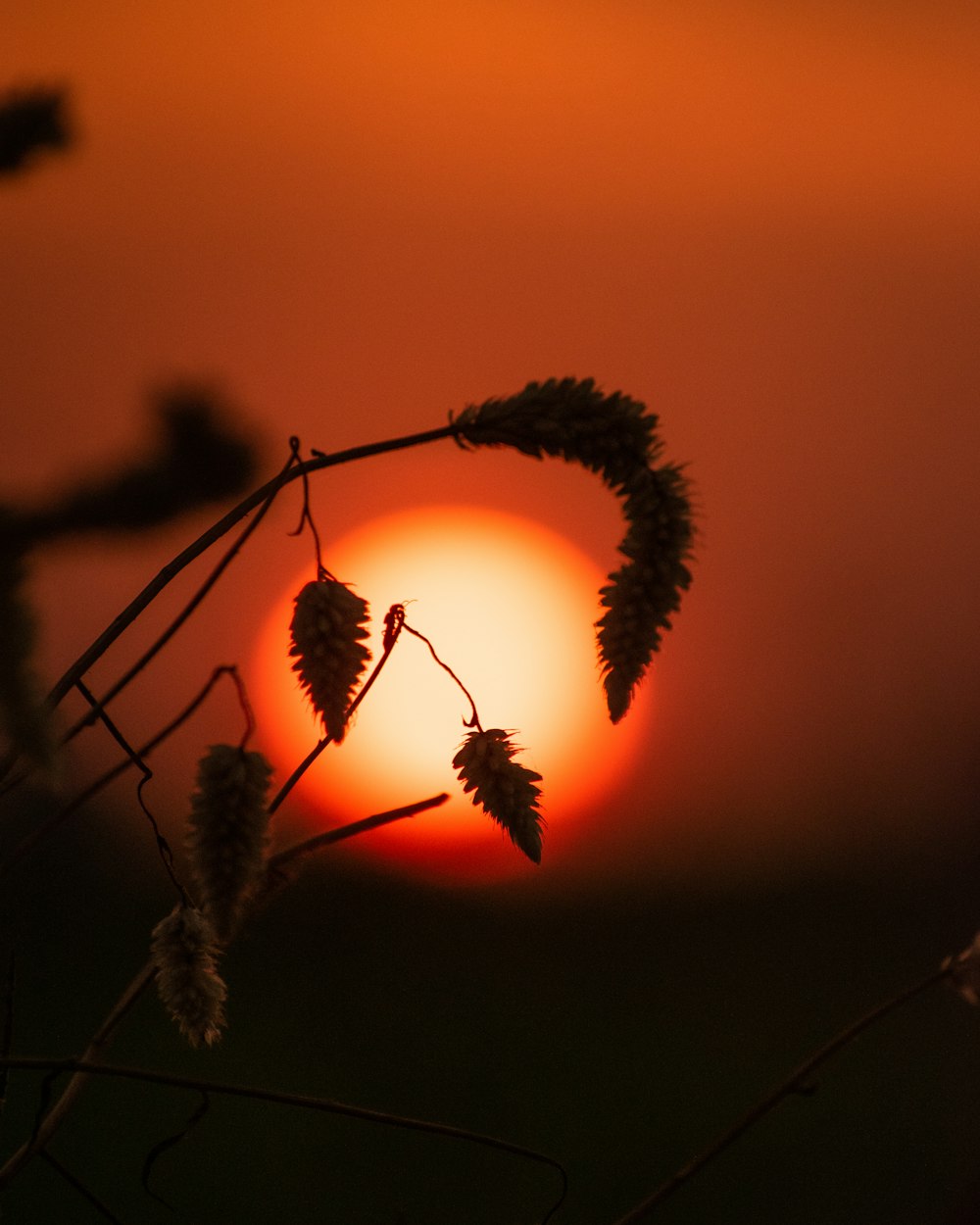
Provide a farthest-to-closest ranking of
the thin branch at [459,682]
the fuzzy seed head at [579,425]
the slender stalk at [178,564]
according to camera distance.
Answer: the thin branch at [459,682], the slender stalk at [178,564], the fuzzy seed head at [579,425]

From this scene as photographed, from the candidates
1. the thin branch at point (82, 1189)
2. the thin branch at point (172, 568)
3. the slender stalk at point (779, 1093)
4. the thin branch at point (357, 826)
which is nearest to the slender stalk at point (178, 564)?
the thin branch at point (172, 568)

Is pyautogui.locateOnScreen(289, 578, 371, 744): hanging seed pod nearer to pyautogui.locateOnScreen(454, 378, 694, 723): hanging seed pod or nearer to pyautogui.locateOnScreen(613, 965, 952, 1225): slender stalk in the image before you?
pyautogui.locateOnScreen(454, 378, 694, 723): hanging seed pod

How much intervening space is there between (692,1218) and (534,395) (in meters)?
3.82

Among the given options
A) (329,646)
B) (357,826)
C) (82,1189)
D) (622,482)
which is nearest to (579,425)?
(622,482)

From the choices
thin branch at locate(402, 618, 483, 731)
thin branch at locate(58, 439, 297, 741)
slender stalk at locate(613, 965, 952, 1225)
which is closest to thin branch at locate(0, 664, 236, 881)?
thin branch at locate(58, 439, 297, 741)

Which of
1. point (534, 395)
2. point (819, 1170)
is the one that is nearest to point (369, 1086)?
point (819, 1170)

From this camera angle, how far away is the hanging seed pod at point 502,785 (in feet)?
3.17

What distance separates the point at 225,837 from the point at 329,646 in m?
0.18

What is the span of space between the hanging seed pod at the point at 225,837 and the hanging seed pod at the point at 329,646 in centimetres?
11

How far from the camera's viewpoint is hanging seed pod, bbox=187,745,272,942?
83 cm

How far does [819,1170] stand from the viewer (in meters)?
3.85

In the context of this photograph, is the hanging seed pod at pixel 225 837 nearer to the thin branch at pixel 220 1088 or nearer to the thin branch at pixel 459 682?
the thin branch at pixel 220 1088

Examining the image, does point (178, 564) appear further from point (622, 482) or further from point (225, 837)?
point (622, 482)

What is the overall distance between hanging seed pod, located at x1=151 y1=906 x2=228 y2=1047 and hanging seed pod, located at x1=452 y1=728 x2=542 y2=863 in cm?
24
